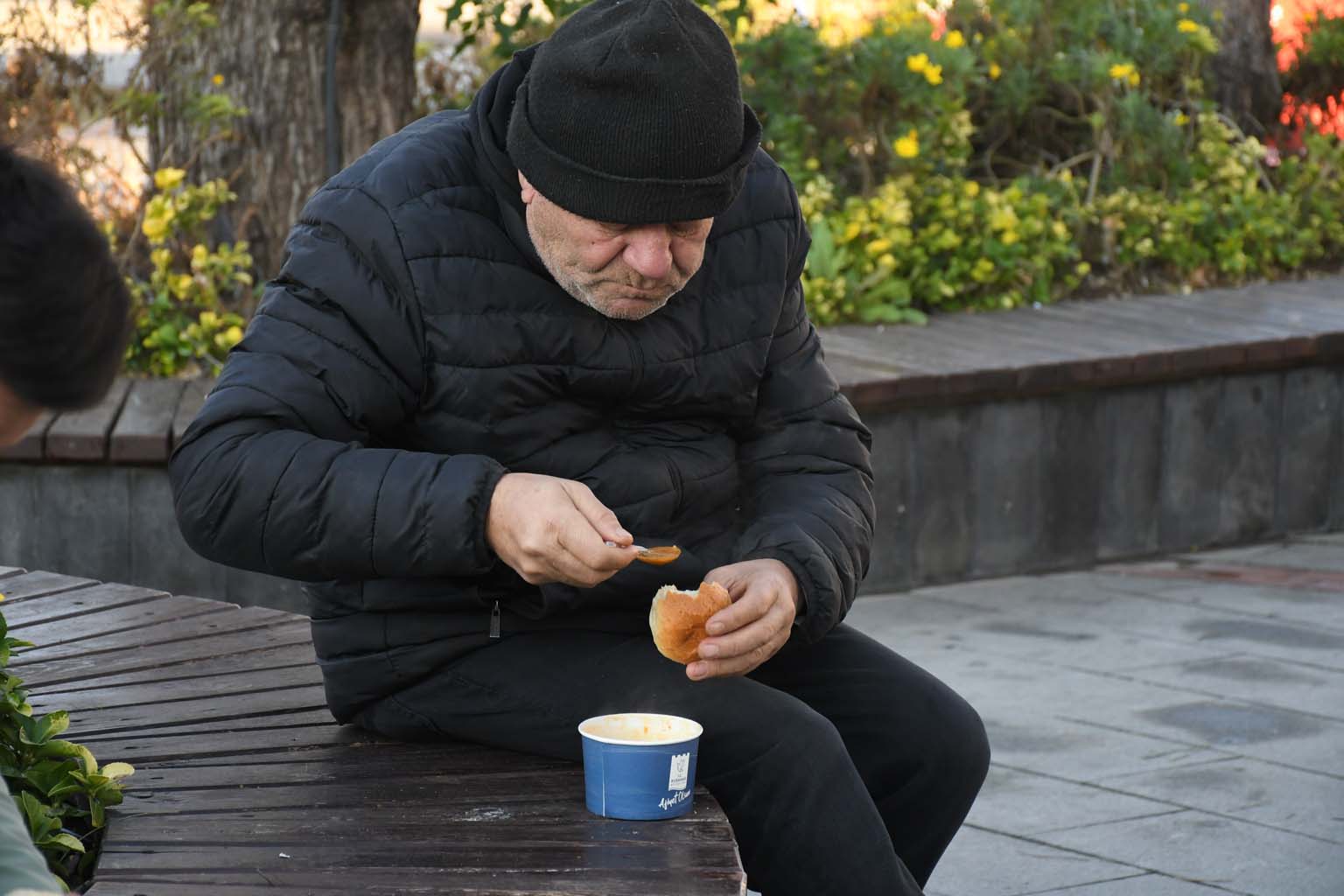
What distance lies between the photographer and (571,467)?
2.60 metres

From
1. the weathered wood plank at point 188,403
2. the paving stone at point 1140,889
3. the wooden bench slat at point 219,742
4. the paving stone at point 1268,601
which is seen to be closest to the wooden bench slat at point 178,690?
the wooden bench slat at point 219,742

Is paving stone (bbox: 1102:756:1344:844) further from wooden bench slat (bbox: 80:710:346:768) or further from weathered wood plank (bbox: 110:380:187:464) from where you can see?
weathered wood plank (bbox: 110:380:187:464)

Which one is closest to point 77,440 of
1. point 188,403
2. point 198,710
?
point 188,403

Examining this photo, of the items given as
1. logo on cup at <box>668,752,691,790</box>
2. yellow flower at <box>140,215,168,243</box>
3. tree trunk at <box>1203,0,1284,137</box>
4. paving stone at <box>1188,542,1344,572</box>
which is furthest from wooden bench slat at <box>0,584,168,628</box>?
tree trunk at <box>1203,0,1284,137</box>

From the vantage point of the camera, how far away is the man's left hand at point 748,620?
7.82ft

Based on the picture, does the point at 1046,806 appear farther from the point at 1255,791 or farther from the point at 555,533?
the point at 555,533

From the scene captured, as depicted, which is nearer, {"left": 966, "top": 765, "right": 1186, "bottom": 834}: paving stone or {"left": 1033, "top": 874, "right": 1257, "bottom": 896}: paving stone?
{"left": 1033, "top": 874, "right": 1257, "bottom": 896}: paving stone

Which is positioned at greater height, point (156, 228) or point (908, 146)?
point (908, 146)

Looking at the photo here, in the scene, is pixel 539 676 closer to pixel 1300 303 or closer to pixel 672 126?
pixel 672 126

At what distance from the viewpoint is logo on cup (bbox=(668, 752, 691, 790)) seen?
2225 millimetres

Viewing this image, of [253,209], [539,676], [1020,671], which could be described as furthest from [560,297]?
[253,209]

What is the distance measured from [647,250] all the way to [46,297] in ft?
3.23

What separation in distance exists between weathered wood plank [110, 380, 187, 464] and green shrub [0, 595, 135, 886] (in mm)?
2459

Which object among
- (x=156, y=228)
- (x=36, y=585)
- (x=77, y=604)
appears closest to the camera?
(x=77, y=604)
